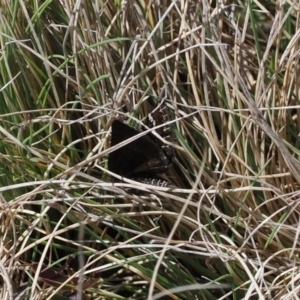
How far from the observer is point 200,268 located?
1005 millimetres

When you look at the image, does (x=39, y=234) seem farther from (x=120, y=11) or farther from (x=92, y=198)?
(x=120, y=11)

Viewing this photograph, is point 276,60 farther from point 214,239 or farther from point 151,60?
point 214,239

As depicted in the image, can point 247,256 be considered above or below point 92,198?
below

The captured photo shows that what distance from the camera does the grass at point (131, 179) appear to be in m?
0.96

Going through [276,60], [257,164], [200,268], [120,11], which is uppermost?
[120,11]

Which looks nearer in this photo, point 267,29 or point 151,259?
point 151,259

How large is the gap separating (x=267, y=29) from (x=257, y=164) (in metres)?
0.38

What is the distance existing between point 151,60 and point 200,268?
32 centimetres

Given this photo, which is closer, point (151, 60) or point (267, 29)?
point (151, 60)

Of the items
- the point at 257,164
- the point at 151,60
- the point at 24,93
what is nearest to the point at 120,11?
the point at 151,60

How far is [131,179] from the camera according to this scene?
982 millimetres

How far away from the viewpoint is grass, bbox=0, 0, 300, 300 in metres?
0.96

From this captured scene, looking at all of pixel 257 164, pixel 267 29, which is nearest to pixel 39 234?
pixel 257 164

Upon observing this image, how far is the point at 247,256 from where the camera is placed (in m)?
0.98
